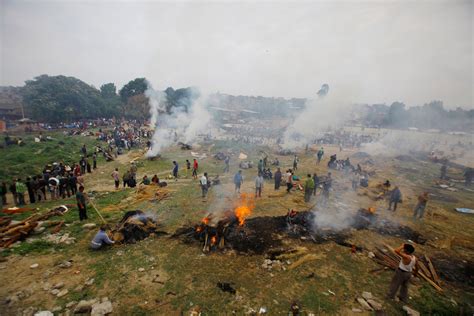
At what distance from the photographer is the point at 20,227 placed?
862cm

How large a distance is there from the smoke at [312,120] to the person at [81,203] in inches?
1019

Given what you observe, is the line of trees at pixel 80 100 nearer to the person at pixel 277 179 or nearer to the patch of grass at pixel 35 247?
the person at pixel 277 179

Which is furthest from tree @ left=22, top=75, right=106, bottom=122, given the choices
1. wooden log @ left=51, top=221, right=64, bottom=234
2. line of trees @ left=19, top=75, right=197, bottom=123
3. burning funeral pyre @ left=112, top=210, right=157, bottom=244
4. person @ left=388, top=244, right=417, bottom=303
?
person @ left=388, top=244, right=417, bottom=303

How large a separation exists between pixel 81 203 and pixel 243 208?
714 centimetres

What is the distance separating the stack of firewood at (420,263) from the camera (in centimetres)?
690

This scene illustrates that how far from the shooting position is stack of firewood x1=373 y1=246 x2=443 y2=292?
6902 mm

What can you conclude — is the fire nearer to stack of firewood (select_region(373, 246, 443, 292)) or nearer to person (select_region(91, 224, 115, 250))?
person (select_region(91, 224, 115, 250))

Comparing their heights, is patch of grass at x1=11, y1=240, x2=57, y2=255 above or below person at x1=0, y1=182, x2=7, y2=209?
below

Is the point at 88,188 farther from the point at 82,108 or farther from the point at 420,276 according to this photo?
the point at 82,108

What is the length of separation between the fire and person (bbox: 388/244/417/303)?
5.29m

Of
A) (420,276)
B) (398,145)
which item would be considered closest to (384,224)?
(420,276)

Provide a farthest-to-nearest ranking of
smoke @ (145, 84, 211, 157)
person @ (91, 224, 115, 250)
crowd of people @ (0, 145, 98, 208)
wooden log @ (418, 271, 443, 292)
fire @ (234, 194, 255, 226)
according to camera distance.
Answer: smoke @ (145, 84, 211, 157) → crowd of people @ (0, 145, 98, 208) → fire @ (234, 194, 255, 226) → person @ (91, 224, 115, 250) → wooden log @ (418, 271, 443, 292)

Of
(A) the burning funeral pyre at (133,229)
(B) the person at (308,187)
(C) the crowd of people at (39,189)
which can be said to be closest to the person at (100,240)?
(A) the burning funeral pyre at (133,229)

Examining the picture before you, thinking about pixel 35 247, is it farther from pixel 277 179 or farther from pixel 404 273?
pixel 277 179
